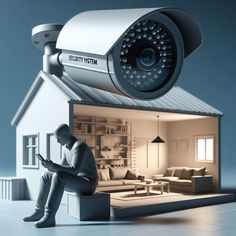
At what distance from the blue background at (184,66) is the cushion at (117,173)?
3524mm

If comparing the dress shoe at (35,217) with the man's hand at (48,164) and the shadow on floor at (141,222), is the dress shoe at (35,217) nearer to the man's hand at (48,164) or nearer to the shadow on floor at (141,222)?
the shadow on floor at (141,222)

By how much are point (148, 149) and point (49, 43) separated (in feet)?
35.6

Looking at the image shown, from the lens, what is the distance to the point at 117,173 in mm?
11070

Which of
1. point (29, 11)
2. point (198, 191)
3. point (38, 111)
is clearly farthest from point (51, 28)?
point (29, 11)

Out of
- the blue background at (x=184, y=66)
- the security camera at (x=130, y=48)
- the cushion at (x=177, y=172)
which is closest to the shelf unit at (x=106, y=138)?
the cushion at (x=177, y=172)

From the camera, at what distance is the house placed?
7897mm

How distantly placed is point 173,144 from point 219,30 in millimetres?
4438

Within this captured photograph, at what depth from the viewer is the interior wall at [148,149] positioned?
12.0m

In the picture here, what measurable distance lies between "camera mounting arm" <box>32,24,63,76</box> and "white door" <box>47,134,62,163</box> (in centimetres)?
647

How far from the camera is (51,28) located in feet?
4.66

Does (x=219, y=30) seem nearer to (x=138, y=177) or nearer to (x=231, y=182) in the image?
(x=231, y=182)

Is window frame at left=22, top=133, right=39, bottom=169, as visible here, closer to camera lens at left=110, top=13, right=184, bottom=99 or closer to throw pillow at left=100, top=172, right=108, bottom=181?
throw pillow at left=100, top=172, right=108, bottom=181

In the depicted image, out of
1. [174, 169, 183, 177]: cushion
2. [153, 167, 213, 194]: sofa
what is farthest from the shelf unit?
[174, 169, 183, 177]: cushion

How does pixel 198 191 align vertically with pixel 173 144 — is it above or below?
below
